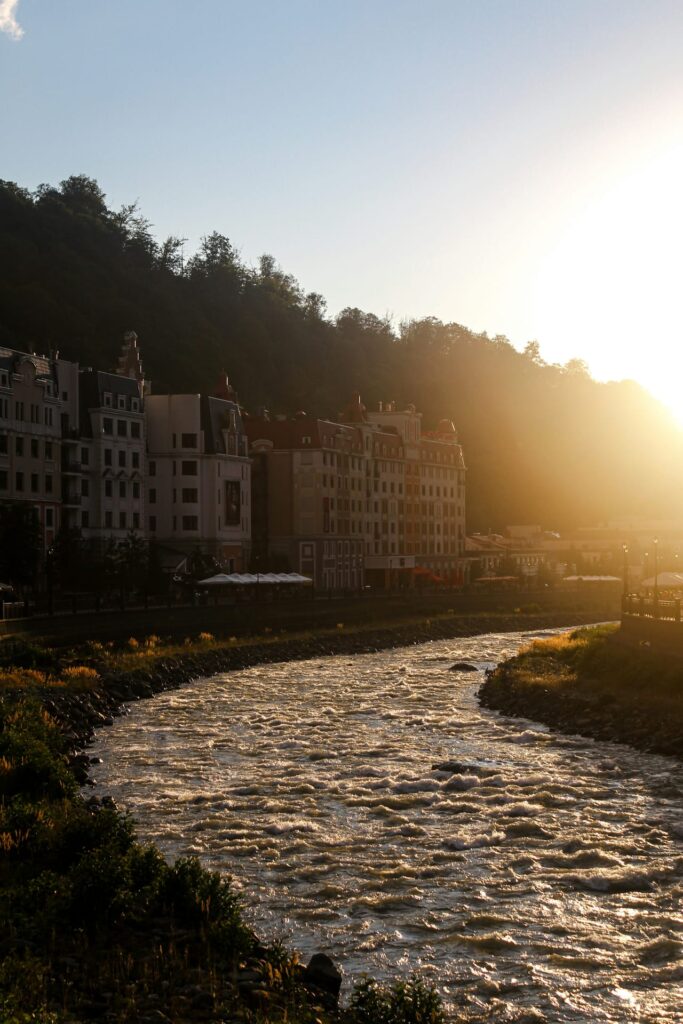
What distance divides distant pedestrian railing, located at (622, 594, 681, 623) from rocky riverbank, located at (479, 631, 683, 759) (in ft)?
6.15

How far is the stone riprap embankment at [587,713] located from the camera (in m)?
44.0

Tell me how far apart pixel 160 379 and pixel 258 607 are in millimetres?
81513

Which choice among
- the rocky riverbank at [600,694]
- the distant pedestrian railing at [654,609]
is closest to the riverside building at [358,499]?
the rocky riverbank at [600,694]

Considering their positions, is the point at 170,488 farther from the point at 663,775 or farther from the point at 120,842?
the point at 120,842

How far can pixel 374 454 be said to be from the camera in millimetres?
164375

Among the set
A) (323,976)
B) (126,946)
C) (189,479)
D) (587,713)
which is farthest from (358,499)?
(323,976)

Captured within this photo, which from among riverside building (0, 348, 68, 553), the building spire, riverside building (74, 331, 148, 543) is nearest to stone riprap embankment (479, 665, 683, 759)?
riverside building (0, 348, 68, 553)

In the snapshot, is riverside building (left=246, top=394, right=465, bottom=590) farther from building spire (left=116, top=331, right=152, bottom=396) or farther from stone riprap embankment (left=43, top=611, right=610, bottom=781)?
stone riprap embankment (left=43, top=611, right=610, bottom=781)

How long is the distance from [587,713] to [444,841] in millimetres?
21188

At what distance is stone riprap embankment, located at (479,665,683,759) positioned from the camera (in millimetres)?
44013

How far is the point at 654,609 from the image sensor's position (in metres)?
60.4

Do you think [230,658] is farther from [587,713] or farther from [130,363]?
[130,363]

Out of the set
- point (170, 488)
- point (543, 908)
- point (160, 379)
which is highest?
point (160, 379)

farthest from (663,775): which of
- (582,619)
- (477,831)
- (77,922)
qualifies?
(582,619)
